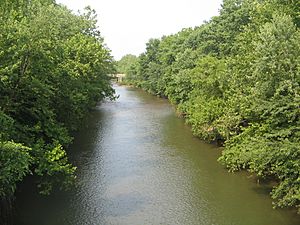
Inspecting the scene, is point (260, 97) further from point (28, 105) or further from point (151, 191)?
point (28, 105)

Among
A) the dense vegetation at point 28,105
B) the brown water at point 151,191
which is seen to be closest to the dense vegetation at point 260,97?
the brown water at point 151,191

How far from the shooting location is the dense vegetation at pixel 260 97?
1789 cm

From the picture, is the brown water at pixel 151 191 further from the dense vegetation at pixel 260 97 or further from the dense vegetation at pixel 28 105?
the dense vegetation at pixel 28 105

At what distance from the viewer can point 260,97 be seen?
19.5 meters

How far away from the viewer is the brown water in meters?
19.3

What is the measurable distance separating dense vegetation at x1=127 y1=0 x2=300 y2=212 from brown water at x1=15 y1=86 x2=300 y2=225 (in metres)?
1.32

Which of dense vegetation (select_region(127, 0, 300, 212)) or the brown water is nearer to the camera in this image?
dense vegetation (select_region(127, 0, 300, 212))

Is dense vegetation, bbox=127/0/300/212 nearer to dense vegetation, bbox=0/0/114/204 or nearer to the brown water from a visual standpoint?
the brown water

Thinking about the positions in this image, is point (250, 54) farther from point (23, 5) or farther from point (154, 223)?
point (23, 5)

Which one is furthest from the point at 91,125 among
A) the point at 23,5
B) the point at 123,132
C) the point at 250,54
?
the point at 250,54

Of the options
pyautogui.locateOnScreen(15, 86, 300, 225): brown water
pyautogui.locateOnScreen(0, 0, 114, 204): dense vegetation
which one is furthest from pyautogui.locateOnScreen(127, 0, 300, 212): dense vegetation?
pyautogui.locateOnScreen(0, 0, 114, 204): dense vegetation

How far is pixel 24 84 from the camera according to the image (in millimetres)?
17312

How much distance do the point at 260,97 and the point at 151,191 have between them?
853 centimetres

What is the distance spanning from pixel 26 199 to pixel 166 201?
7812mm
